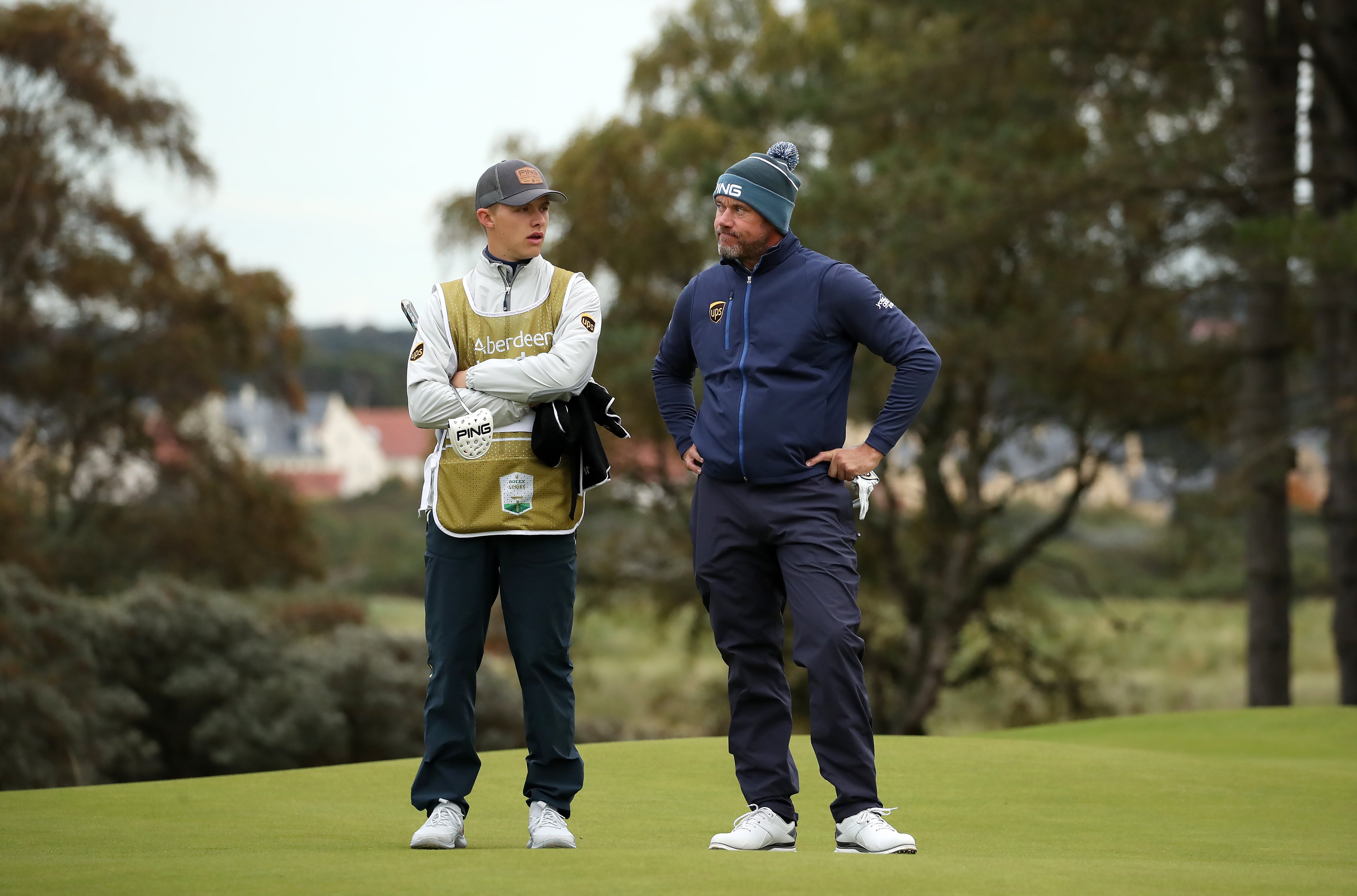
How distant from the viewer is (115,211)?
75.7ft

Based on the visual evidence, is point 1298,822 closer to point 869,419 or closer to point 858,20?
point 869,419

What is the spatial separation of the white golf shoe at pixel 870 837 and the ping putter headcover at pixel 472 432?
4.84ft

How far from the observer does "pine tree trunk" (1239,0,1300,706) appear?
15.1 meters

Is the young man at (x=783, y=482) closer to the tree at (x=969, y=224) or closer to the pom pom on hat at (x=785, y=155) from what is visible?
the pom pom on hat at (x=785, y=155)

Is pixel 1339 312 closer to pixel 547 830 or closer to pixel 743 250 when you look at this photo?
pixel 743 250

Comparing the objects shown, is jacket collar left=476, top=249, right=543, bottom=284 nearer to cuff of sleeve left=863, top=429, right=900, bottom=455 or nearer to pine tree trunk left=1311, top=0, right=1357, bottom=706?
cuff of sleeve left=863, top=429, right=900, bottom=455

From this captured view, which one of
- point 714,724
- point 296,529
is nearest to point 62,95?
point 296,529

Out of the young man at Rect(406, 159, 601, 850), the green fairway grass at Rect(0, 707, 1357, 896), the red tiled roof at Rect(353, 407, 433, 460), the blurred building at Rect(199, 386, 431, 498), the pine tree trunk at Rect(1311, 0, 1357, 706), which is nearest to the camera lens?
the green fairway grass at Rect(0, 707, 1357, 896)

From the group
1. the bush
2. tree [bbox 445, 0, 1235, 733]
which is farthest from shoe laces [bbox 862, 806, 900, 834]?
tree [bbox 445, 0, 1235, 733]

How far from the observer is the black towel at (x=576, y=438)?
14.6 ft

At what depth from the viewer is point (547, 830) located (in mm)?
4379

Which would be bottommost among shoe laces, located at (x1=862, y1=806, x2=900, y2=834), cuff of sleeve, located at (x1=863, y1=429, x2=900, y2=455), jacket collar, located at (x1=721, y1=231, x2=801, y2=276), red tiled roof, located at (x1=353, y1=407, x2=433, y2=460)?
shoe laces, located at (x1=862, y1=806, x2=900, y2=834)

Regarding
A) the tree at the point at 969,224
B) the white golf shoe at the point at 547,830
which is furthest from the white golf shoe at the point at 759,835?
the tree at the point at 969,224

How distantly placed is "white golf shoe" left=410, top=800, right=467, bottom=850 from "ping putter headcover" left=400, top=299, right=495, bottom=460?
40.0 inches
